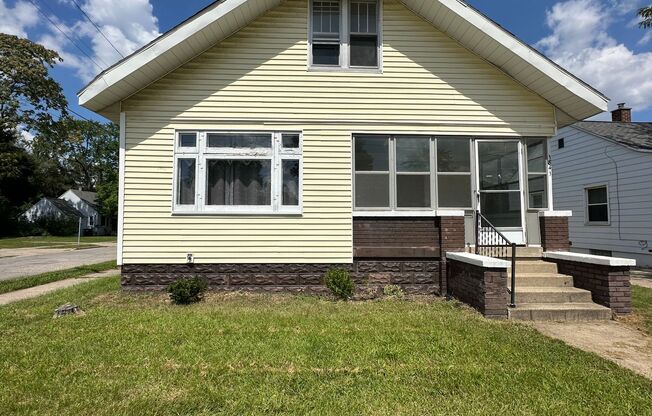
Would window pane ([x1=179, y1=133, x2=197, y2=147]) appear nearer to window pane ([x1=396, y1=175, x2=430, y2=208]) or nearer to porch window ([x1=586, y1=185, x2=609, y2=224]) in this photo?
window pane ([x1=396, y1=175, x2=430, y2=208])

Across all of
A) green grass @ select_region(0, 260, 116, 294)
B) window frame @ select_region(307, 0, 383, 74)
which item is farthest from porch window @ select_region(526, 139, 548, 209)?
green grass @ select_region(0, 260, 116, 294)

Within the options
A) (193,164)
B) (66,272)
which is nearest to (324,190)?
(193,164)

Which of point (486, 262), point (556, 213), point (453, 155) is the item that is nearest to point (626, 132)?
point (556, 213)

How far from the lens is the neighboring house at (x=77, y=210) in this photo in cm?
4341

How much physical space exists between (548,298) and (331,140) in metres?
4.69

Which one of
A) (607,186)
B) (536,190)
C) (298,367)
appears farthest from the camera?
(607,186)

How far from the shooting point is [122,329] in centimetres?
516

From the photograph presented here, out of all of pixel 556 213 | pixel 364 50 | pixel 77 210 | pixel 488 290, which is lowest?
pixel 488 290

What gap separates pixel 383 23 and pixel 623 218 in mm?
10454

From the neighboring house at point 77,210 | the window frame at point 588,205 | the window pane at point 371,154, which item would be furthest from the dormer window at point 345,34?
the neighboring house at point 77,210

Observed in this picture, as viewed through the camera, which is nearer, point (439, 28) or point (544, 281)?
point (544, 281)

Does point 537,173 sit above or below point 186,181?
above

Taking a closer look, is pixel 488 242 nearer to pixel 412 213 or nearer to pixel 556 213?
pixel 556 213

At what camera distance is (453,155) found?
8.04m
